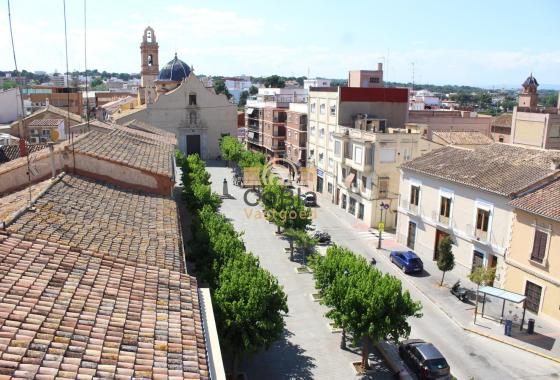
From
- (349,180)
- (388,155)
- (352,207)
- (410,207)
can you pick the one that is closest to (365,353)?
(410,207)

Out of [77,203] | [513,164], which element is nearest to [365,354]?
[77,203]

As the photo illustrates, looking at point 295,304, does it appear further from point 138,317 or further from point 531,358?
point 138,317

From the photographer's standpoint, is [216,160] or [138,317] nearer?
[138,317]

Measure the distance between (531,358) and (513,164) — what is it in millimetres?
13275

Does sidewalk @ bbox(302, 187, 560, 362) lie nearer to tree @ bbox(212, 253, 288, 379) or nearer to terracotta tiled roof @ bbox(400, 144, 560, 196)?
terracotta tiled roof @ bbox(400, 144, 560, 196)

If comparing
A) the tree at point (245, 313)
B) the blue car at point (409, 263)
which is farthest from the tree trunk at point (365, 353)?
the blue car at point (409, 263)

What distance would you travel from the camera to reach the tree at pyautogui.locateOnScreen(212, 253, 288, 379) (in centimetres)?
1662

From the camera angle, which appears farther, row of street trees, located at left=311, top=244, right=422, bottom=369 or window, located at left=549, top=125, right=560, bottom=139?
window, located at left=549, top=125, right=560, bottom=139

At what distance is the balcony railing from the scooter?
8.03 m

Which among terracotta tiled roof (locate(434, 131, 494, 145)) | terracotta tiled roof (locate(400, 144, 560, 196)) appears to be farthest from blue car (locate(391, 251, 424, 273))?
terracotta tiled roof (locate(434, 131, 494, 145))

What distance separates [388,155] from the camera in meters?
40.9

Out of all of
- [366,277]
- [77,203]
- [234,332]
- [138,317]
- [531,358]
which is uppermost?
[77,203]

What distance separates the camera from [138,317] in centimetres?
1057

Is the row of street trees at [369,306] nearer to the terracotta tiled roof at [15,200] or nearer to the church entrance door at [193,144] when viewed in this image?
the terracotta tiled roof at [15,200]
